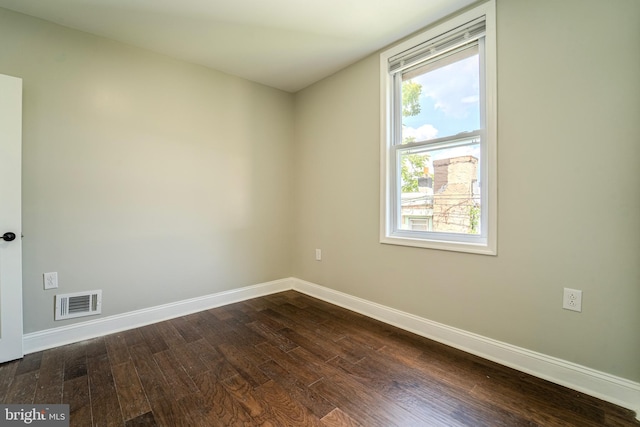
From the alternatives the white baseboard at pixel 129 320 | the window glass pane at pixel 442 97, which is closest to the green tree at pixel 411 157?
the window glass pane at pixel 442 97

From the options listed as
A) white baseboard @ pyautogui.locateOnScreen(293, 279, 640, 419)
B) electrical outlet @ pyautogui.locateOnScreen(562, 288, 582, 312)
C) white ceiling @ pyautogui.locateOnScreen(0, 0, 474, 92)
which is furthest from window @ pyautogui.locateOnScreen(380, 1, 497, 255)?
white baseboard @ pyautogui.locateOnScreen(293, 279, 640, 419)

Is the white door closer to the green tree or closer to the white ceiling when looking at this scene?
the white ceiling

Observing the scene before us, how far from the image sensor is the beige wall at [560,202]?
1.44m

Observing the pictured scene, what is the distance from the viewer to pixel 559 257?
1631mm

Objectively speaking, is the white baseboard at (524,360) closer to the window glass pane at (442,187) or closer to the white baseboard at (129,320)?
the window glass pane at (442,187)

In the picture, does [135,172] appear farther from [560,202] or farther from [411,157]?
[560,202]

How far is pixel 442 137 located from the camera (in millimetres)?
2193

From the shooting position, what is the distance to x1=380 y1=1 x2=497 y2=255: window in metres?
1.94

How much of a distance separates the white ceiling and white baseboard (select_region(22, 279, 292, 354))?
2.35m

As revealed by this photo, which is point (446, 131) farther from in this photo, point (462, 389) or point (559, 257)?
point (462, 389)

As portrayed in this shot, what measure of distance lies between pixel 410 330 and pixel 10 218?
304 centimetres

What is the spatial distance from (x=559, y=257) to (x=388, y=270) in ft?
3.98

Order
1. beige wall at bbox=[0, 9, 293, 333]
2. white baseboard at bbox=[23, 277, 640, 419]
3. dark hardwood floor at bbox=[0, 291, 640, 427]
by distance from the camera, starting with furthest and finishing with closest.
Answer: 1. beige wall at bbox=[0, 9, 293, 333]
2. white baseboard at bbox=[23, 277, 640, 419]
3. dark hardwood floor at bbox=[0, 291, 640, 427]

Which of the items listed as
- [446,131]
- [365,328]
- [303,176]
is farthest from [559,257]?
[303,176]
